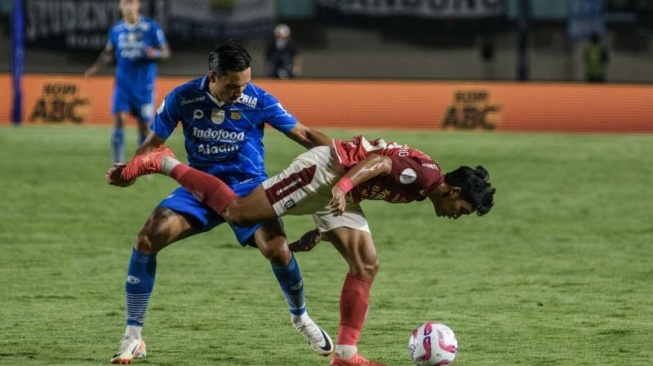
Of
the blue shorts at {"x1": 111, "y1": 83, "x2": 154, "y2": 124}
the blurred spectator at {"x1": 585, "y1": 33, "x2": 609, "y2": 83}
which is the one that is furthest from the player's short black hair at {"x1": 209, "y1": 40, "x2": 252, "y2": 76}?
the blurred spectator at {"x1": 585, "y1": 33, "x2": 609, "y2": 83}

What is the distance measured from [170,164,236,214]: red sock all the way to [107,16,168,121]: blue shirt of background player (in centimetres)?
1029

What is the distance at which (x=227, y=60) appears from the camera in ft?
25.3

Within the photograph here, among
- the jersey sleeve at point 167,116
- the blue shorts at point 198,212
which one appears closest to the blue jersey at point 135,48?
the jersey sleeve at point 167,116

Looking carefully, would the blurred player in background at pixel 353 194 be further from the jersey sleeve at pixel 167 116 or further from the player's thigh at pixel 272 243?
the jersey sleeve at pixel 167 116

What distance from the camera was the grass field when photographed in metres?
8.17

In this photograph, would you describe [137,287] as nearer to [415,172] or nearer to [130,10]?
Result: [415,172]

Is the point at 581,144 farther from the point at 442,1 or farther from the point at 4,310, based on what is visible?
the point at 4,310

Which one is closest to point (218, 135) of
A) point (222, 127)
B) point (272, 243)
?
point (222, 127)

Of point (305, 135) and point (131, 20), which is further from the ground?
point (305, 135)

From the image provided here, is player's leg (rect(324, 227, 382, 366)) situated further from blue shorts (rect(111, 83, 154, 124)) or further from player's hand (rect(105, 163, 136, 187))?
blue shorts (rect(111, 83, 154, 124))

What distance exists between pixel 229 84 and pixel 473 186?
1.57 m

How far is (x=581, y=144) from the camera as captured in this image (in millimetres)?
23719

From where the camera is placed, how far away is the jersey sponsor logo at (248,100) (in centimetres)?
810

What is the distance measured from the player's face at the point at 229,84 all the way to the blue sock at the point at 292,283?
1.04 meters
